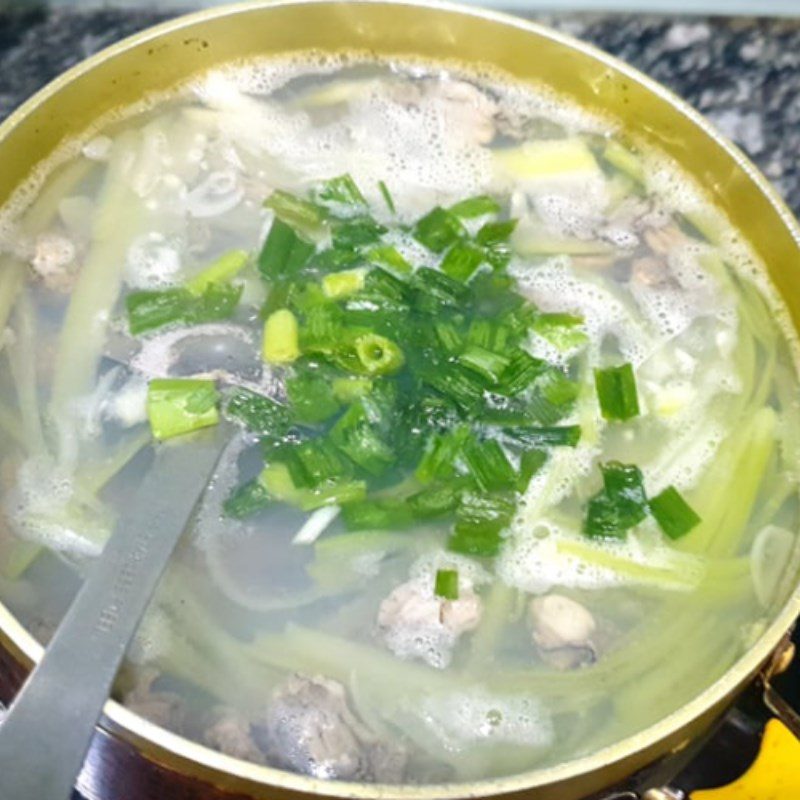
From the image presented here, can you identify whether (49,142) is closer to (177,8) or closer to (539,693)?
(177,8)

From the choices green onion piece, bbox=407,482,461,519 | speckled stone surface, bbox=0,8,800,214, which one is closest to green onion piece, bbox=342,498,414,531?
green onion piece, bbox=407,482,461,519

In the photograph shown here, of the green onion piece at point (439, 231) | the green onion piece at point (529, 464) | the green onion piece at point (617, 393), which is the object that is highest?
the green onion piece at point (439, 231)

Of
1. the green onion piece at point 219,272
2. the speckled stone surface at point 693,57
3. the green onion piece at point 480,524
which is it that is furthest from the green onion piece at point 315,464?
the speckled stone surface at point 693,57

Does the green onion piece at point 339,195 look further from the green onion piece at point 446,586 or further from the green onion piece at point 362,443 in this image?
the green onion piece at point 446,586

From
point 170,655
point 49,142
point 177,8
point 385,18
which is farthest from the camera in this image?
point 177,8

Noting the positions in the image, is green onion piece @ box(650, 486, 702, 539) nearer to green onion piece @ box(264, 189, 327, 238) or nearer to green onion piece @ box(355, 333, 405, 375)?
green onion piece @ box(355, 333, 405, 375)

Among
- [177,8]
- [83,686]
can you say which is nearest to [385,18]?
[177,8]
